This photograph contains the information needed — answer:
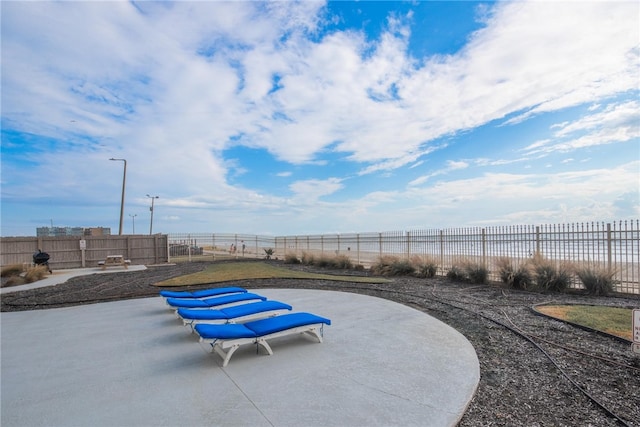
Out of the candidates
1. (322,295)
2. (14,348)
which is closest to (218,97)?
(322,295)

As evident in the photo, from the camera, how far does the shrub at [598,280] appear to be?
865cm

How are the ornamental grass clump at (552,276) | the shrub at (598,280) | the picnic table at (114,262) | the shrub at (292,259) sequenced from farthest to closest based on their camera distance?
the shrub at (292,259) < the picnic table at (114,262) < the ornamental grass clump at (552,276) < the shrub at (598,280)

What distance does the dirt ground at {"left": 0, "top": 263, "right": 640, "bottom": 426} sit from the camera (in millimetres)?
2932

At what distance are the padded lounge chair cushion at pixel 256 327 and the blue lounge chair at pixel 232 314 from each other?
2.64 ft

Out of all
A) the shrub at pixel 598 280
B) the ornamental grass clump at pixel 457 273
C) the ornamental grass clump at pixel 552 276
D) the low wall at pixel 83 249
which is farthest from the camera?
the low wall at pixel 83 249

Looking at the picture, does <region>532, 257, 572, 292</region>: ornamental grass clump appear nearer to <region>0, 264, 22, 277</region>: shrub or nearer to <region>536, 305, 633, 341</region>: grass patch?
<region>536, 305, 633, 341</region>: grass patch

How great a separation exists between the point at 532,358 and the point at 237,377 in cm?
354

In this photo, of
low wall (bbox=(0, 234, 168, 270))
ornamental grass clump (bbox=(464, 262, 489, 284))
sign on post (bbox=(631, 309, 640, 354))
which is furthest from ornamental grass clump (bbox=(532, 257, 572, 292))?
low wall (bbox=(0, 234, 168, 270))

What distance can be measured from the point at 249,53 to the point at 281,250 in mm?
16057

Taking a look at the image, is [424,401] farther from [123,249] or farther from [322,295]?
[123,249]

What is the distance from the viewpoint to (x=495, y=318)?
6195mm

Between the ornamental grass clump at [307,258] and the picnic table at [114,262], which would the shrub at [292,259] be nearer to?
the ornamental grass clump at [307,258]

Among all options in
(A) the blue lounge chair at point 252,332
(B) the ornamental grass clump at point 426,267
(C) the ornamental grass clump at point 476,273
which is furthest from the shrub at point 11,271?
(C) the ornamental grass clump at point 476,273

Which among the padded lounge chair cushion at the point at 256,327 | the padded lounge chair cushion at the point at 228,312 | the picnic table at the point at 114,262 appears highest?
the padded lounge chair cushion at the point at 256,327
